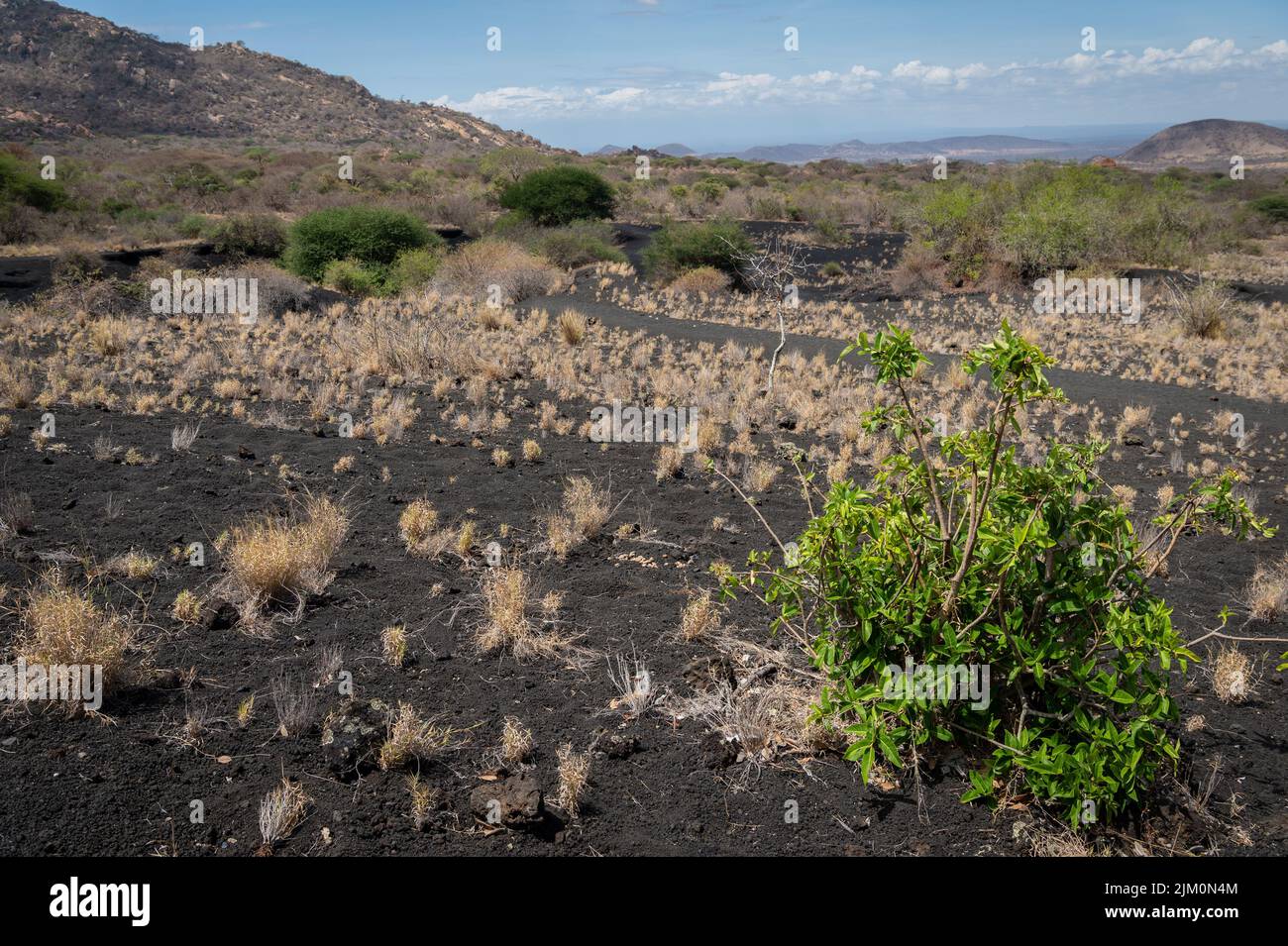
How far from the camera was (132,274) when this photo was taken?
58.0 ft

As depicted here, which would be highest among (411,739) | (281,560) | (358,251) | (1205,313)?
(358,251)

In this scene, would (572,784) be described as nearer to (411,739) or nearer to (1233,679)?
(411,739)

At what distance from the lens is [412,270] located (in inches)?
744

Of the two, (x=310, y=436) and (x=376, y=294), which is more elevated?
(x=376, y=294)

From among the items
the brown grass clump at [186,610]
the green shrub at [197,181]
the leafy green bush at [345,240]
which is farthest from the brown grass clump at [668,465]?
the green shrub at [197,181]

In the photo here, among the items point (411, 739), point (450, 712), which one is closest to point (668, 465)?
point (450, 712)

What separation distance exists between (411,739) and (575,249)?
20.6 meters

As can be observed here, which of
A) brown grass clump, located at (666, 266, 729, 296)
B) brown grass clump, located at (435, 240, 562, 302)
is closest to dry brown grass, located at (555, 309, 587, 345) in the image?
brown grass clump, located at (435, 240, 562, 302)

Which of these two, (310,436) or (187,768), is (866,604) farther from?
(310,436)

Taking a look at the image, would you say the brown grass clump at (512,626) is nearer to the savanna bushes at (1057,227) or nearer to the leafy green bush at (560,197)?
the savanna bushes at (1057,227)

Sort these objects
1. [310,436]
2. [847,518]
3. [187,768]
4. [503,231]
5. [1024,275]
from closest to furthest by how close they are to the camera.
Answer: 1. [847,518]
2. [187,768]
3. [310,436]
4. [1024,275]
5. [503,231]

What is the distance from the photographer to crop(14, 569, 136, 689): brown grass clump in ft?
11.9

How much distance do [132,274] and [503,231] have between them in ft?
35.6
